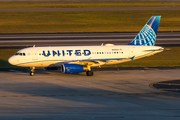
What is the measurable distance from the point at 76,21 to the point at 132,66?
4858 cm

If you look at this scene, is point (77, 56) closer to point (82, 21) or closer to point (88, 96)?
point (88, 96)

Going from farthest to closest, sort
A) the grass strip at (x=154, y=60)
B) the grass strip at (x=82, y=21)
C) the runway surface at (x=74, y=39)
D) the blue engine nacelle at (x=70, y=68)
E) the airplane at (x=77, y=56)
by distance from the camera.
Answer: the grass strip at (x=82, y=21), the runway surface at (x=74, y=39), the grass strip at (x=154, y=60), the airplane at (x=77, y=56), the blue engine nacelle at (x=70, y=68)

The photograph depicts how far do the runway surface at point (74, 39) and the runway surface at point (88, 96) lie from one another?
22180mm

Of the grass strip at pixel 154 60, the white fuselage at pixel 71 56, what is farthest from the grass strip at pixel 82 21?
the white fuselage at pixel 71 56

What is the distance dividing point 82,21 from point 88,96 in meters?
67.5

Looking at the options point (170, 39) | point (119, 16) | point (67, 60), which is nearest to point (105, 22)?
point (119, 16)

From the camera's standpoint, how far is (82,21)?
97.4 m

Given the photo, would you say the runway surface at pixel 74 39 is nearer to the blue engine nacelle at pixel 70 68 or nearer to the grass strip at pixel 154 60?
the grass strip at pixel 154 60

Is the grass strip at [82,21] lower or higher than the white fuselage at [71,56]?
higher

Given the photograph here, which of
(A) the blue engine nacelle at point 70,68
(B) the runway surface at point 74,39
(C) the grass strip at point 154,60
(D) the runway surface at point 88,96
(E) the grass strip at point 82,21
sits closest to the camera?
(D) the runway surface at point 88,96

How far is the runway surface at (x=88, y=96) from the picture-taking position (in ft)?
83.4

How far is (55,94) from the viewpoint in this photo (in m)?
33.2

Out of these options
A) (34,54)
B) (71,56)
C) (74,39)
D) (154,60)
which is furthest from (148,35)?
(74,39)

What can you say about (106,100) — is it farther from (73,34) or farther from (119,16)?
(119,16)
